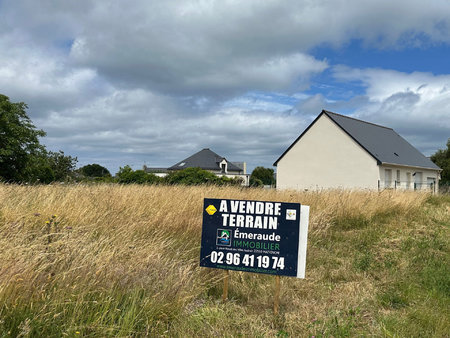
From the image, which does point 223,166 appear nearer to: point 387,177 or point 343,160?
point 343,160

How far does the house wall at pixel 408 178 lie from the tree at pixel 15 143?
102 ft

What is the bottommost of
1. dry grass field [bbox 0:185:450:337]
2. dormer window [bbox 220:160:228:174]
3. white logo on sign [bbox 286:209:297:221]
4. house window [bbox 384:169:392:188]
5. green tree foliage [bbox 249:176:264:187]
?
dry grass field [bbox 0:185:450:337]

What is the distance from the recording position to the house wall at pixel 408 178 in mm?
34219

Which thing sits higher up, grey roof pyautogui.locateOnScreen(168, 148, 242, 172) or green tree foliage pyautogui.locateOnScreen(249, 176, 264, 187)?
grey roof pyautogui.locateOnScreen(168, 148, 242, 172)

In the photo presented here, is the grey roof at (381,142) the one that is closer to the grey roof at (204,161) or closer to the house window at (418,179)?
the house window at (418,179)

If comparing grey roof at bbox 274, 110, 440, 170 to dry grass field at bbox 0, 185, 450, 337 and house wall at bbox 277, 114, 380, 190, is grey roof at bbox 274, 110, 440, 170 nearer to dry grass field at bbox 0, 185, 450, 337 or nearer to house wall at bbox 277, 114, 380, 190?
house wall at bbox 277, 114, 380, 190

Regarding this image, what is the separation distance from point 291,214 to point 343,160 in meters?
31.2

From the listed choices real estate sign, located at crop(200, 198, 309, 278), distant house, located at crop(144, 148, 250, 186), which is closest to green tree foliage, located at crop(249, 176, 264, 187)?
real estate sign, located at crop(200, 198, 309, 278)

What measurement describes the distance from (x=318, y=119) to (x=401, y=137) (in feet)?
52.4

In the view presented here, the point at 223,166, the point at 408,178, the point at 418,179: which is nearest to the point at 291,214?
the point at 408,178

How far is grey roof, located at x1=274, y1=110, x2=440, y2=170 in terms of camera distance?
113ft

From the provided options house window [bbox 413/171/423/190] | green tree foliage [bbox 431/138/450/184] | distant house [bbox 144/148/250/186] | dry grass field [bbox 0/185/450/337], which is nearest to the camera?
dry grass field [bbox 0/185/450/337]

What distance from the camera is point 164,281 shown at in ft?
13.9

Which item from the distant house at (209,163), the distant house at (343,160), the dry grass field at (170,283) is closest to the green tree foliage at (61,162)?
the distant house at (209,163)
